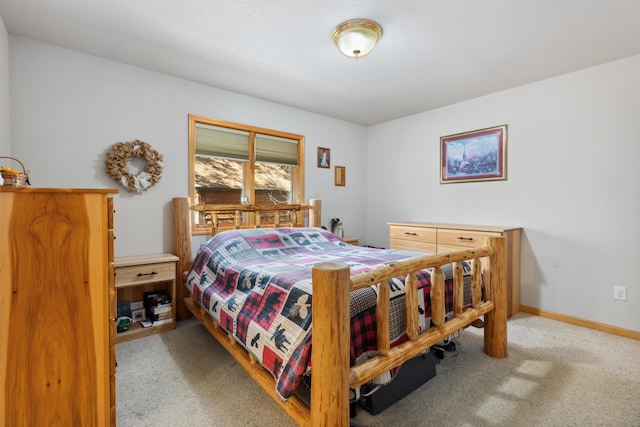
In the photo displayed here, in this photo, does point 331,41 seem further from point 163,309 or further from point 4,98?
point 163,309

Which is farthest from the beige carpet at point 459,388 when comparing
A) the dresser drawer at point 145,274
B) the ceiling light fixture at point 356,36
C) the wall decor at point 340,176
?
the wall decor at point 340,176

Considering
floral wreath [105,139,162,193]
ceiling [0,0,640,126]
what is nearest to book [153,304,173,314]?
floral wreath [105,139,162,193]

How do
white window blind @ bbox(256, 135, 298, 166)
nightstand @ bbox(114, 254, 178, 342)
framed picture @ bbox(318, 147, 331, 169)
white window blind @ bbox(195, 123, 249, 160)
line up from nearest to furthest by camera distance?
nightstand @ bbox(114, 254, 178, 342) < white window blind @ bbox(195, 123, 249, 160) < white window blind @ bbox(256, 135, 298, 166) < framed picture @ bbox(318, 147, 331, 169)

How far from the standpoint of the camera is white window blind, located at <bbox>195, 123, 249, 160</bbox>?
122 inches

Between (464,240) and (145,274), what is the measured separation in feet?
9.79

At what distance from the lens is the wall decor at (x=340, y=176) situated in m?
4.24

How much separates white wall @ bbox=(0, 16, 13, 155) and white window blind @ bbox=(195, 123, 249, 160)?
1.35 meters

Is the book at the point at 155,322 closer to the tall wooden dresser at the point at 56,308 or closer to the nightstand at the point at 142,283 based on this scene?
the nightstand at the point at 142,283

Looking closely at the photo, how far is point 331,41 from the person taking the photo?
7.21 ft

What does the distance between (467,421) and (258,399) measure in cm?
109

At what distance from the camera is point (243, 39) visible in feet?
7.15

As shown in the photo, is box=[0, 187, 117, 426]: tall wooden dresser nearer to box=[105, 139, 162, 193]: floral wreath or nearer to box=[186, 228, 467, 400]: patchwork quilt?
box=[186, 228, 467, 400]: patchwork quilt

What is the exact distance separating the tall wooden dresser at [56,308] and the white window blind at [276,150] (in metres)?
2.35

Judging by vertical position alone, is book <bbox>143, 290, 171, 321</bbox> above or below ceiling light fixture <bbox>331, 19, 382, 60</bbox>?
below
